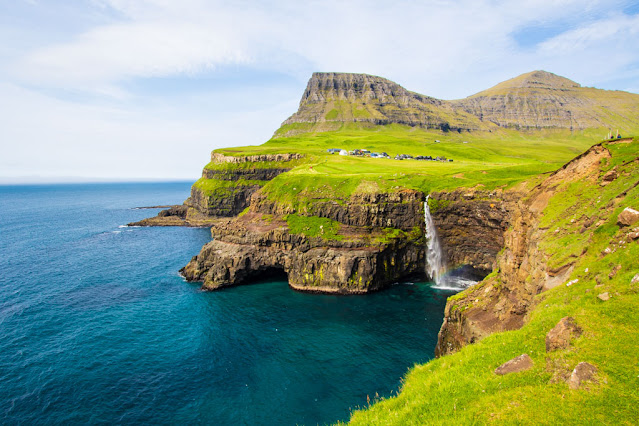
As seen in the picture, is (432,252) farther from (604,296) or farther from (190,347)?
(604,296)

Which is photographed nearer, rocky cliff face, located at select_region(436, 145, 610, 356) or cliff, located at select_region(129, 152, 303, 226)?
rocky cliff face, located at select_region(436, 145, 610, 356)

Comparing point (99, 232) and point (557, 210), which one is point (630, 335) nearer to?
point (557, 210)

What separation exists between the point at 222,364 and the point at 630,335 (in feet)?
128

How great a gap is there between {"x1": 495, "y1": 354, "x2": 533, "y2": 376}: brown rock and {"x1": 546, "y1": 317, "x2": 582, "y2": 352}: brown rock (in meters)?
1.11

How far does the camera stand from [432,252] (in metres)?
69.0

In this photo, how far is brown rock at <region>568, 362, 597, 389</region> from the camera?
12.0 metres

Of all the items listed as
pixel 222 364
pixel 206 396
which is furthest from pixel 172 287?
pixel 206 396

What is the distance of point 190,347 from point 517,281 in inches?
1580

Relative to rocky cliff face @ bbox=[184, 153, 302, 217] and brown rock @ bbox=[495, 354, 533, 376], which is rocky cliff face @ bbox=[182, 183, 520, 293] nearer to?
brown rock @ bbox=[495, 354, 533, 376]

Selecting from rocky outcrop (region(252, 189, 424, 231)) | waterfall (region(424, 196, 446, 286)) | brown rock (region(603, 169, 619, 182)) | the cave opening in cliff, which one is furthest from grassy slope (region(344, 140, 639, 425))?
the cave opening in cliff

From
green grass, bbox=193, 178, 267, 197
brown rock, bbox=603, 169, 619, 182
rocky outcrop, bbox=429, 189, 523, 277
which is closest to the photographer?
brown rock, bbox=603, 169, 619, 182

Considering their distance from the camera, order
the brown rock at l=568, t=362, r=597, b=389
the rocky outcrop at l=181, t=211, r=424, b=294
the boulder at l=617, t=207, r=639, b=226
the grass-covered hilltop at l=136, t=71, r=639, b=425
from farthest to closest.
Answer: the rocky outcrop at l=181, t=211, r=424, b=294, the boulder at l=617, t=207, r=639, b=226, the grass-covered hilltop at l=136, t=71, r=639, b=425, the brown rock at l=568, t=362, r=597, b=389

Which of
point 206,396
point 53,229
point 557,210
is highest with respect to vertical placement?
point 557,210

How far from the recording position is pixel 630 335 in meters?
12.9
